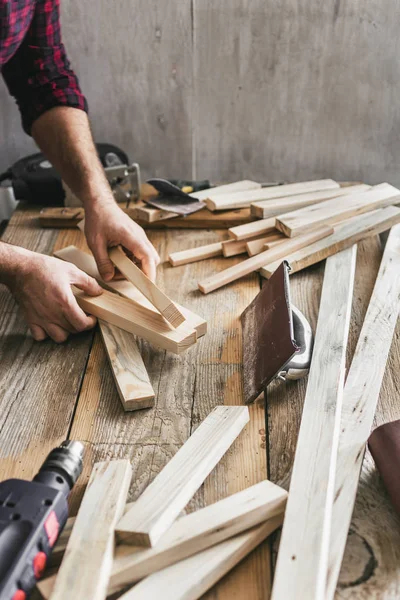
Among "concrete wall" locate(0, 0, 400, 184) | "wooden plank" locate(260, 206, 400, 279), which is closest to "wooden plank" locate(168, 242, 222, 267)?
"wooden plank" locate(260, 206, 400, 279)

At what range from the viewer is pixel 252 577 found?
1084mm

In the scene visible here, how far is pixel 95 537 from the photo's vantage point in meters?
1.06

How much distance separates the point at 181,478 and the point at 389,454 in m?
0.42

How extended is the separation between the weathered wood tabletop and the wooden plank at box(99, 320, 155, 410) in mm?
30

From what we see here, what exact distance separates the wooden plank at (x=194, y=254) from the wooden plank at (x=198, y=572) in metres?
1.13

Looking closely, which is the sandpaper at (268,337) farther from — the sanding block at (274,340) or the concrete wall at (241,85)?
the concrete wall at (241,85)

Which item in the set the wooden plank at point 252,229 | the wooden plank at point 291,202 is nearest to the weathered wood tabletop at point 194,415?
the wooden plank at point 252,229

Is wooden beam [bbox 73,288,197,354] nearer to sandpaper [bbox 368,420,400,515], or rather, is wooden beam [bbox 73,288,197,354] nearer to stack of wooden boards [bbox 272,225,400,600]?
stack of wooden boards [bbox 272,225,400,600]

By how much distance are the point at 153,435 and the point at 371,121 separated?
2.06 m

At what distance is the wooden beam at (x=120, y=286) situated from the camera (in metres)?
1.70

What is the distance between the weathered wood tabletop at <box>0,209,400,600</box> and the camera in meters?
1.11

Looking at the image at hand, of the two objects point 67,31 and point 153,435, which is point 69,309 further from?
point 67,31

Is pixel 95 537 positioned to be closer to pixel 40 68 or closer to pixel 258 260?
pixel 258 260

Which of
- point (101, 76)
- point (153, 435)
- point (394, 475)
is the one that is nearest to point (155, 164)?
point (101, 76)
